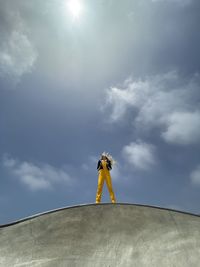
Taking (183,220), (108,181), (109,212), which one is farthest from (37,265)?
(108,181)

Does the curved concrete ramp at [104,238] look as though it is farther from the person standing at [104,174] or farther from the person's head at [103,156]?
the person's head at [103,156]

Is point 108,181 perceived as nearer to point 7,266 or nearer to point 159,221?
point 159,221

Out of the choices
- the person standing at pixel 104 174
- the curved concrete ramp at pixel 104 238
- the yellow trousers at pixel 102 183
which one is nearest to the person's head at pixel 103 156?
the person standing at pixel 104 174

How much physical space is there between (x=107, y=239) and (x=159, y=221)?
148 cm

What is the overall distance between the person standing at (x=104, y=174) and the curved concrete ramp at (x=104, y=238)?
2.70 m

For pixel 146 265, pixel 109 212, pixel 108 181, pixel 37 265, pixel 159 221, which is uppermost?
pixel 108 181

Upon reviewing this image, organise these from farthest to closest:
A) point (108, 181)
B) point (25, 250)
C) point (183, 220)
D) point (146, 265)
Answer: point (108, 181) → point (183, 220) → point (25, 250) → point (146, 265)

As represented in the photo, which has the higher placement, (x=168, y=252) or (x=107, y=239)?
(x=107, y=239)

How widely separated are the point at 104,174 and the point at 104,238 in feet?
13.0

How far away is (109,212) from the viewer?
26.7ft

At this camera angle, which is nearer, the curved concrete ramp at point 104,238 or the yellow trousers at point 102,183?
the curved concrete ramp at point 104,238

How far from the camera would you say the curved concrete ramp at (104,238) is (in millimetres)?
7105

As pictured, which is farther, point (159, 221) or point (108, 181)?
point (108, 181)

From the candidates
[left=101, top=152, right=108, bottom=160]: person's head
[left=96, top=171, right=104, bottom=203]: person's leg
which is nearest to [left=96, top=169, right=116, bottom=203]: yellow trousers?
[left=96, top=171, right=104, bottom=203]: person's leg
